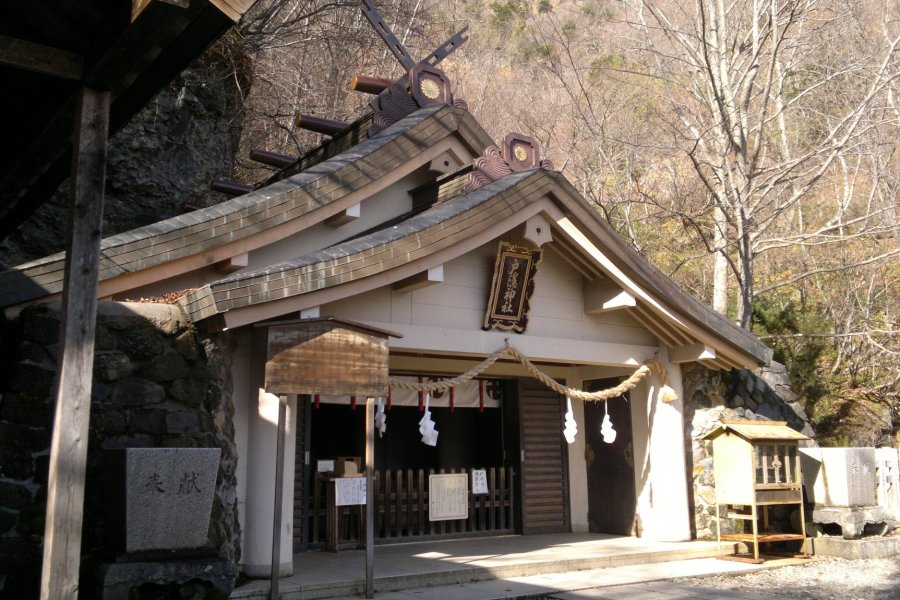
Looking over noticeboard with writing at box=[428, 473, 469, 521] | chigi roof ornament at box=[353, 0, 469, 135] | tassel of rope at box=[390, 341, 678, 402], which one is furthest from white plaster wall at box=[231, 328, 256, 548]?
chigi roof ornament at box=[353, 0, 469, 135]

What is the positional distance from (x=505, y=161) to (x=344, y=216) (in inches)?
91.7

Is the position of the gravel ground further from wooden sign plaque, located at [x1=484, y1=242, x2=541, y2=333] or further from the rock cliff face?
the rock cliff face

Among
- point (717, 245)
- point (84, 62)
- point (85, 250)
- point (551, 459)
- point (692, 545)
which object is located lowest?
point (692, 545)

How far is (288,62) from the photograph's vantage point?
2061 centimetres

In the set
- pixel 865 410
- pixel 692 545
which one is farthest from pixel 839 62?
pixel 692 545

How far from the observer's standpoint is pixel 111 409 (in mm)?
6562

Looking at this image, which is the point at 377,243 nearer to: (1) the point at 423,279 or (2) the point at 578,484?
(1) the point at 423,279

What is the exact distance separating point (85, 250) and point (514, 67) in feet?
84.0

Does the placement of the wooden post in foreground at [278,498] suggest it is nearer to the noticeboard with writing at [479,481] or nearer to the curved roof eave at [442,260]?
the curved roof eave at [442,260]

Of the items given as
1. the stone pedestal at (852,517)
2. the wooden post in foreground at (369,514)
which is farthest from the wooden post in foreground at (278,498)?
the stone pedestal at (852,517)

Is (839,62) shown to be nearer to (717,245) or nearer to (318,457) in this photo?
(717,245)

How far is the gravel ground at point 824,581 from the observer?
814 cm

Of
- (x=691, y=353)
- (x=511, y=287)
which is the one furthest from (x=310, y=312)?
(x=691, y=353)

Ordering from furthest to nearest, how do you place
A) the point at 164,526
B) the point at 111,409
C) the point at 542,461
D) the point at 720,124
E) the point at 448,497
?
the point at 720,124
the point at 542,461
the point at 448,497
the point at 111,409
the point at 164,526
